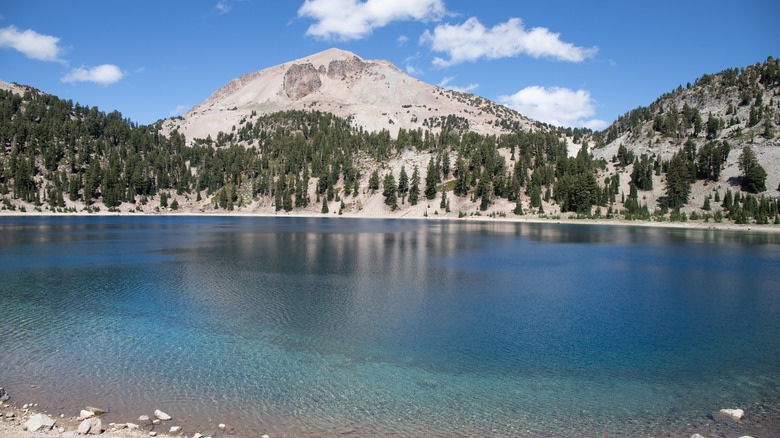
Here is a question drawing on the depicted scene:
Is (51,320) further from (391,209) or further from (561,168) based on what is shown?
(561,168)

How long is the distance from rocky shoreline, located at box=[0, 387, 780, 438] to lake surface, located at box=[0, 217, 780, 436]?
11.9 inches

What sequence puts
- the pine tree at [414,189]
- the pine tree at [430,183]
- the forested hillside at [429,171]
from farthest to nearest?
the pine tree at [414,189]
the pine tree at [430,183]
the forested hillside at [429,171]

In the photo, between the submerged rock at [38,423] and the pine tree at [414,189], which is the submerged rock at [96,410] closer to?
the submerged rock at [38,423]

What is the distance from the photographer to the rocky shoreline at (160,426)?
33.7 ft

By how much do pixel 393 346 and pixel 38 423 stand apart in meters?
11.3

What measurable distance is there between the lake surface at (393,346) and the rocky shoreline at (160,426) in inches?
11.9

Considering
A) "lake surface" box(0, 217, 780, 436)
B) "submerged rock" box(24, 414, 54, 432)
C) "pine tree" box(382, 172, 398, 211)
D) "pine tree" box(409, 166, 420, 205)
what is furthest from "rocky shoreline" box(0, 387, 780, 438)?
"pine tree" box(382, 172, 398, 211)

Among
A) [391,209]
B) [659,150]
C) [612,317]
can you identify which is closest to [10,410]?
[612,317]

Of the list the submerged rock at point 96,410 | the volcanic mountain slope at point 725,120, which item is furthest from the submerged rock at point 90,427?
the volcanic mountain slope at point 725,120

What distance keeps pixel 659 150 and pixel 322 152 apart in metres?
130

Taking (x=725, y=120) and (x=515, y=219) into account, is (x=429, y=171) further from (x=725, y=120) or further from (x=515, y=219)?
(x=725, y=120)

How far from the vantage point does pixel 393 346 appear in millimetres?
17922

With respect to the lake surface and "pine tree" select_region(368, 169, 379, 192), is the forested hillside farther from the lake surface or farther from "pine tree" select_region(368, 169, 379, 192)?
the lake surface

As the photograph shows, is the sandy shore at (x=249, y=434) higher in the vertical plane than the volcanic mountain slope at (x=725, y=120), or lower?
lower
